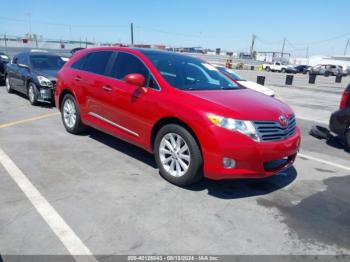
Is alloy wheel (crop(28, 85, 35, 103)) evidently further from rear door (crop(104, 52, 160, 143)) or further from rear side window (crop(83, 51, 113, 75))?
rear door (crop(104, 52, 160, 143))

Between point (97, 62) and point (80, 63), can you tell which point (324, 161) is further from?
point (80, 63)

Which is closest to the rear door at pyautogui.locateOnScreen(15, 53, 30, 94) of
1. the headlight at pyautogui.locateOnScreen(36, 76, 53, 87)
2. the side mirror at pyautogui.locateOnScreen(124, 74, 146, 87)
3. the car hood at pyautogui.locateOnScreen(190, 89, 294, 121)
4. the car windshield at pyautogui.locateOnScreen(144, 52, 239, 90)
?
the headlight at pyautogui.locateOnScreen(36, 76, 53, 87)

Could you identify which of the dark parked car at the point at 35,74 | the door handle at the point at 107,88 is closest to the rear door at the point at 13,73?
the dark parked car at the point at 35,74

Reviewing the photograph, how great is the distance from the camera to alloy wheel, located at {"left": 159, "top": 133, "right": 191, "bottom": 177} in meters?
4.15

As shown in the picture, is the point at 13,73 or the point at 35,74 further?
the point at 13,73

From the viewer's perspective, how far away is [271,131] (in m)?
3.99

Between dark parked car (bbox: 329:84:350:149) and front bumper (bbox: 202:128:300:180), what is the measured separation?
3.04 metres

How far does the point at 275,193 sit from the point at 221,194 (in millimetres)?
737

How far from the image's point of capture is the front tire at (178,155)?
3.99 metres

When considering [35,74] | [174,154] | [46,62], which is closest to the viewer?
[174,154]

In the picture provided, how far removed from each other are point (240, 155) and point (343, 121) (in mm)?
3692

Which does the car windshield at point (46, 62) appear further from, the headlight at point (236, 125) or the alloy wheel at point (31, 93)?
the headlight at point (236, 125)

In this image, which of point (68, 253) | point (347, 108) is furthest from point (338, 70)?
point (68, 253)

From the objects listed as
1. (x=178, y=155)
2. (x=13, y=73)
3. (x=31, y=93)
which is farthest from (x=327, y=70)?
(x=178, y=155)
